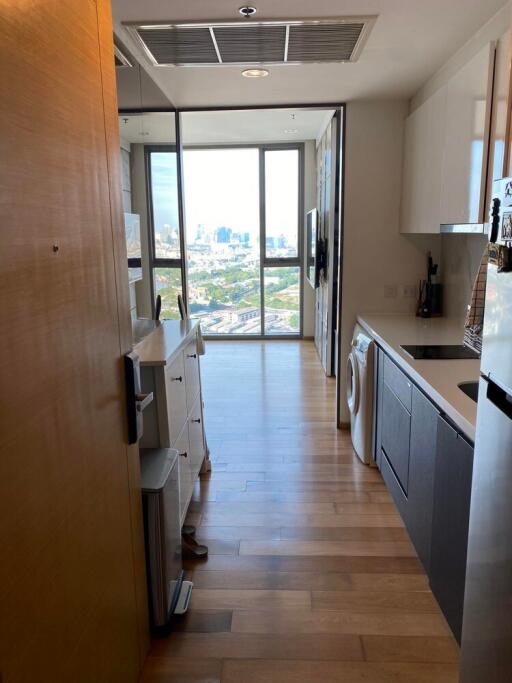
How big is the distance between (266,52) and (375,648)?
2.74 m

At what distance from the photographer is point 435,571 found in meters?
2.01

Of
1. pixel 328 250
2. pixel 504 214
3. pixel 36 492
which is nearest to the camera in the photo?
pixel 36 492

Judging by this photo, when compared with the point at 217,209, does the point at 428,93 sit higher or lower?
higher

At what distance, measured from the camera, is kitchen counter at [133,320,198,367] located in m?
2.25

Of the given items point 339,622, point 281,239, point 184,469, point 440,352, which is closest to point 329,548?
point 339,622

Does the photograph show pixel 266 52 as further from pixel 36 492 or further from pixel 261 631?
pixel 261 631

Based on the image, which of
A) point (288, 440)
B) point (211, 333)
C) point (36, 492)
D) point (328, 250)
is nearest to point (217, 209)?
point (211, 333)

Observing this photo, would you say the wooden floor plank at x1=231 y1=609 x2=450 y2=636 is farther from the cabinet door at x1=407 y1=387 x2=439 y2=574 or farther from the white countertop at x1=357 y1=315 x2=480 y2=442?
the white countertop at x1=357 y1=315 x2=480 y2=442

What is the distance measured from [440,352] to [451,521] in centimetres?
106

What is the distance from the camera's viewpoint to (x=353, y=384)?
3.51 meters

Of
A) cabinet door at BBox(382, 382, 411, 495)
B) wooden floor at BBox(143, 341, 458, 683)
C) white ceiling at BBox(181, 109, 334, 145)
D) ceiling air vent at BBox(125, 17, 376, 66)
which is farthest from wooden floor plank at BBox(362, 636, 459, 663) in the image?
white ceiling at BBox(181, 109, 334, 145)

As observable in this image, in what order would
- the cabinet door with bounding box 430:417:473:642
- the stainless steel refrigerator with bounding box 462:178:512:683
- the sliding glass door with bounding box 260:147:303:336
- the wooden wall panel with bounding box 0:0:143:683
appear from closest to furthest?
the wooden wall panel with bounding box 0:0:143:683 → the stainless steel refrigerator with bounding box 462:178:512:683 → the cabinet door with bounding box 430:417:473:642 → the sliding glass door with bounding box 260:147:303:336

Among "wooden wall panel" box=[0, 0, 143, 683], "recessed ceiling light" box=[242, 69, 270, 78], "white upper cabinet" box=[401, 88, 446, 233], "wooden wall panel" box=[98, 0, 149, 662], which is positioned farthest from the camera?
"recessed ceiling light" box=[242, 69, 270, 78]

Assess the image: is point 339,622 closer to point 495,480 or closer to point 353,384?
point 495,480
